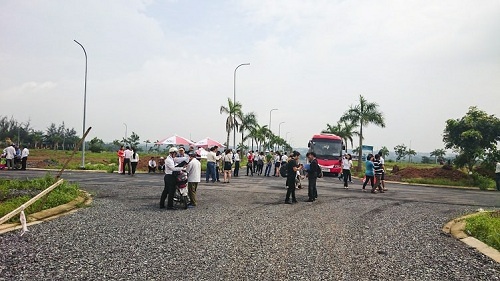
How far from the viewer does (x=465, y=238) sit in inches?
309

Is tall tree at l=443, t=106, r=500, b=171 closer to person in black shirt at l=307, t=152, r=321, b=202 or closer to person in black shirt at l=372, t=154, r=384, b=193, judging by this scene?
person in black shirt at l=372, t=154, r=384, b=193

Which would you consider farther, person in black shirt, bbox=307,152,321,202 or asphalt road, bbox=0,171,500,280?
person in black shirt, bbox=307,152,321,202

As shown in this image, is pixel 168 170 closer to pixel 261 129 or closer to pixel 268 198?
pixel 268 198

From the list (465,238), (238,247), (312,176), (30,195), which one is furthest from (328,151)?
(238,247)

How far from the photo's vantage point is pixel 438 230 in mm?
8766

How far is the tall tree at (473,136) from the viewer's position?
27.4 m

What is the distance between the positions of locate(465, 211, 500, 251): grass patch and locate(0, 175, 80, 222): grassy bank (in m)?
9.70

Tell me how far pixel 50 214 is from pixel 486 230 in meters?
9.89

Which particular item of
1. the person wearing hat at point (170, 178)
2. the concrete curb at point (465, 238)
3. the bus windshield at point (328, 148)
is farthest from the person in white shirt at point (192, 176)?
the bus windshield at point (328, 148)

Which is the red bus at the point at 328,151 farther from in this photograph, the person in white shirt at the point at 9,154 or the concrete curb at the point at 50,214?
the concrete curb at the point at 50,214

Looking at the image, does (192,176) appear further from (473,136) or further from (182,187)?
(473,136)

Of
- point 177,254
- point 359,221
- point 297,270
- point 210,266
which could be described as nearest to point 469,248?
point 359,221

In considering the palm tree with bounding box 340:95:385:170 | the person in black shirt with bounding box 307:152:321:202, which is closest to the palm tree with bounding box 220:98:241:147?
the palm tree with bounding box 340:95:385:170

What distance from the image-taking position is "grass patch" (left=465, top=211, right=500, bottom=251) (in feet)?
23.4
